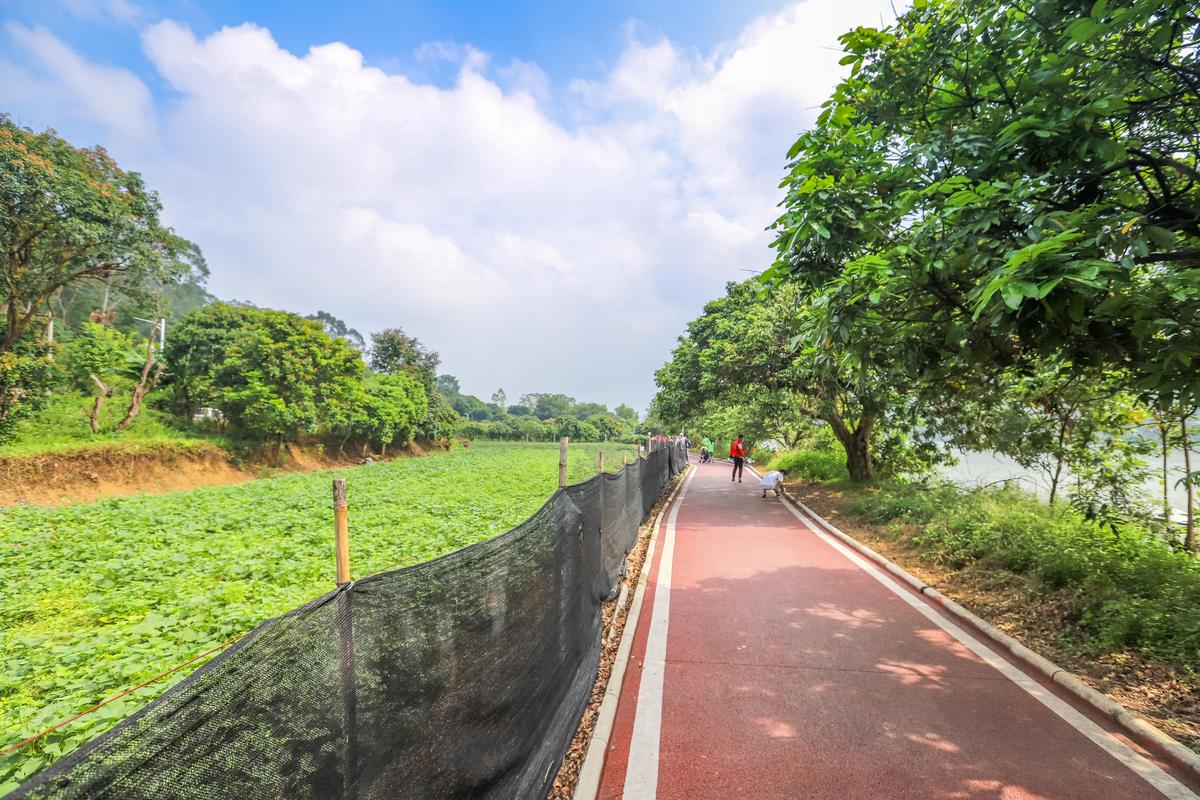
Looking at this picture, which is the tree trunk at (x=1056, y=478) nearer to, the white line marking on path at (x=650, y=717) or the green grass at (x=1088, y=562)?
the green grass at (x=1088, y=562)

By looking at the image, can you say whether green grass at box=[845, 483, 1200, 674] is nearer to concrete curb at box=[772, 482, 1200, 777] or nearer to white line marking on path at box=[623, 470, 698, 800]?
concrete curb at box=[772, 482, 1200, 777]

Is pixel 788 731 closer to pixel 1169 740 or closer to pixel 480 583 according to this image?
pixel 1169 740

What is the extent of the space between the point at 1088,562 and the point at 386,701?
22.7ft

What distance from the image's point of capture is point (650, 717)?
3723mm

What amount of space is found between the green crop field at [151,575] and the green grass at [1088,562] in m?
7.36

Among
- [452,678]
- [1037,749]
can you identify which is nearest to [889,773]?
[1037,749]

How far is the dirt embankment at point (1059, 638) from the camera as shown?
3.61 m

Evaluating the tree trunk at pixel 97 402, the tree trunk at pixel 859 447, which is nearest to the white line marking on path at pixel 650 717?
the tree trunk at pixel 859 447

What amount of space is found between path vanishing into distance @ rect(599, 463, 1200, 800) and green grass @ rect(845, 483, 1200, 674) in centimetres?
97

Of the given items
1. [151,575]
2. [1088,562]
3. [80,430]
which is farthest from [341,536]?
[80,430]

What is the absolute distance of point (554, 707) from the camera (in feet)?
10.9

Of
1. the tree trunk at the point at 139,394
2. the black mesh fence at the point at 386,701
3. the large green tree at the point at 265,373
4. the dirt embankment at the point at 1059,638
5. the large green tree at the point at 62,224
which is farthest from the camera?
the large green tree at the point at 265,373

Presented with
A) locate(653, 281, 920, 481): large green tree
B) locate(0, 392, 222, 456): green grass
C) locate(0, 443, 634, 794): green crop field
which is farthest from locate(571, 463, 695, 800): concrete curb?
locate(0, 392, 222, 456): green grass

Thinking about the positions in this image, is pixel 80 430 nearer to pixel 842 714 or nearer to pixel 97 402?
pixel 97 402
